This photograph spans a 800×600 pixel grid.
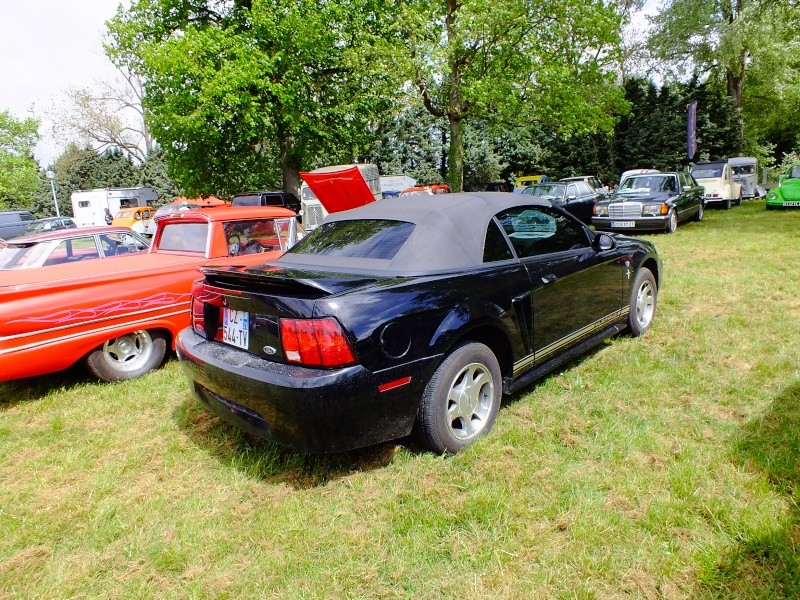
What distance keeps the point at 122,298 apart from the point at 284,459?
2477 millimetres

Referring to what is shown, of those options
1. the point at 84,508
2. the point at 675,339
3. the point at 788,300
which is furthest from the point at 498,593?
the point at 788,300

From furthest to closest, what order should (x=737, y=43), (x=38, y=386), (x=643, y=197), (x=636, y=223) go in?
(x=737, y=43) < (x=643, y=197) < (x=636, y=223) < (x=38, y=386)

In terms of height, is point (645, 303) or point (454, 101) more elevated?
point (454, 101)

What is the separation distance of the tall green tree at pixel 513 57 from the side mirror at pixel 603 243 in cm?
1280

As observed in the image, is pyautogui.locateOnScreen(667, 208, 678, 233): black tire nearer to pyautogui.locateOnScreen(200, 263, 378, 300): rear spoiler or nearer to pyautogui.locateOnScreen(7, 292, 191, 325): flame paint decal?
pyautogui.locateOnScreen(7, 292, 191, 325): flame paint decal

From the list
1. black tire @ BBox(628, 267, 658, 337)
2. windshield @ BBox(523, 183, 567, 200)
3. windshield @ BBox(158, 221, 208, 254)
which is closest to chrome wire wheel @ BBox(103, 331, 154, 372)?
windshield @ BBox(158, 221, 208, 254)

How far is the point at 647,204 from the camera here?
42.5ft

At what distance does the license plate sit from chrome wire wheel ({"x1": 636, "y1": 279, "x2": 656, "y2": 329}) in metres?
3.83

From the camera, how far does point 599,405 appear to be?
Result: 3.63m

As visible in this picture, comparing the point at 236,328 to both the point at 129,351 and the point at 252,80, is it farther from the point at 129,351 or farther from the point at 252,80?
the point at 252,80

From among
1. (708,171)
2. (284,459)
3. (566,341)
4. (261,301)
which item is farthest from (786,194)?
(261,301)

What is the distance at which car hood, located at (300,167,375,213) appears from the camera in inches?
529

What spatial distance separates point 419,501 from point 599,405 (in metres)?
1.68

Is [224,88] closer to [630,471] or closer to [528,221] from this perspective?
[528,221]
